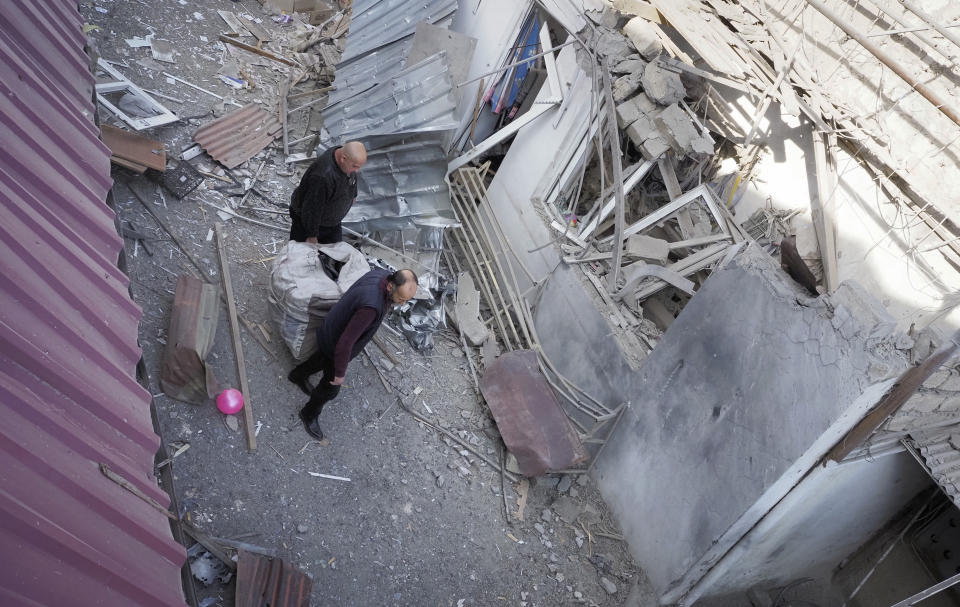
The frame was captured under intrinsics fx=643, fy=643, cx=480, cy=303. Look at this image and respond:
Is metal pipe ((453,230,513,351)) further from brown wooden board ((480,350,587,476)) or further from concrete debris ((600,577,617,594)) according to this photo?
concrete debris ((600,577,617,594))

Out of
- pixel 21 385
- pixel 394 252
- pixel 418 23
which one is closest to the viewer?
pixel 21 385

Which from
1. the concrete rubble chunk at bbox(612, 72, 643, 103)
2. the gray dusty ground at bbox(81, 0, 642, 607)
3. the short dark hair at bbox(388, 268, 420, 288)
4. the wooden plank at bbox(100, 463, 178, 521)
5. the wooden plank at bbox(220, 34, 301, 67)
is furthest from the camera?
the wooden plank at bbox(220, 34, 301, 67)

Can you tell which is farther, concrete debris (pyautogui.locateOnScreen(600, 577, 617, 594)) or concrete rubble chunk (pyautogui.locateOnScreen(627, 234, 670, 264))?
concrete rubble chunk (pyautogui.locateOnScreen(627, 234, 670, 264))

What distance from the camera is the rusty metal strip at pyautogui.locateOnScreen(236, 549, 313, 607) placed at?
4.41 meters

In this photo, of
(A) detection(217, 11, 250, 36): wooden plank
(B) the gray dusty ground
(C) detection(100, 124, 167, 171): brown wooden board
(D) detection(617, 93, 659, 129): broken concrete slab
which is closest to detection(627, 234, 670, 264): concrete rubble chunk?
(D) detection(617, 93, 659, 129): broken concrete slab

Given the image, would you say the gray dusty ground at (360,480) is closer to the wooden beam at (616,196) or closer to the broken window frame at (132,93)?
the broken window frame at (132,93)

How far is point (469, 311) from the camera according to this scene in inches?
316

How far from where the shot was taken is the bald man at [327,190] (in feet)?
19.6

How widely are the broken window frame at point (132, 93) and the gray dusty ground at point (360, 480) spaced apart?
200mm

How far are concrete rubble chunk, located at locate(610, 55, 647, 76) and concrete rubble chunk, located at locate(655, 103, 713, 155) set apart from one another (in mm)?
635

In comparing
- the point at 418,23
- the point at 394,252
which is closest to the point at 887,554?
the point at 394,252

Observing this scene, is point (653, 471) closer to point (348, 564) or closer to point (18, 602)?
point (348, 564)

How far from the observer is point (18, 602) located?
1765 mm

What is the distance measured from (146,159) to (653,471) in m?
6.20
